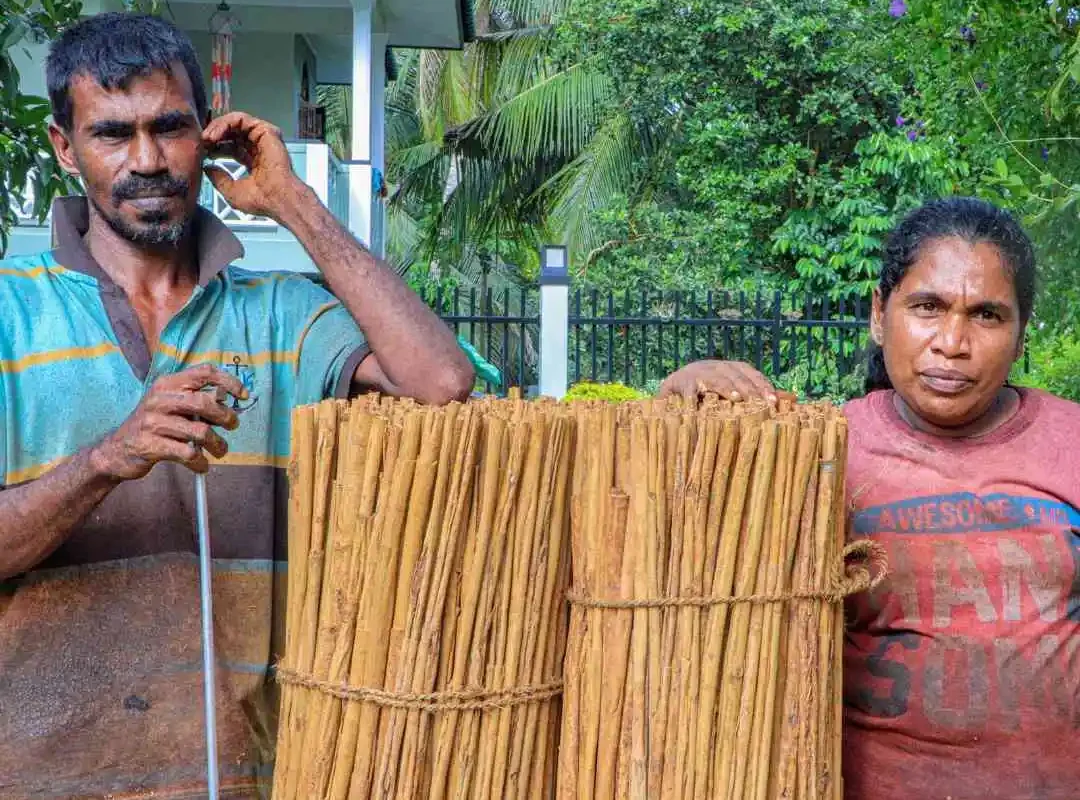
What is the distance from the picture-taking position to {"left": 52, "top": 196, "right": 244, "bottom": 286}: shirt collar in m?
2.39

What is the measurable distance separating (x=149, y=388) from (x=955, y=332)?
4.65 ft

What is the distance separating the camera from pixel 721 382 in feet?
7.43

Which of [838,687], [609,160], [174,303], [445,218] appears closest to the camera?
[838,687]

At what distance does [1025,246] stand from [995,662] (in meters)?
0.80

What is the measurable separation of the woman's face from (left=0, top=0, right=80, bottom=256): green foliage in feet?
8.64

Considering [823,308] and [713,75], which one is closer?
[823,308]

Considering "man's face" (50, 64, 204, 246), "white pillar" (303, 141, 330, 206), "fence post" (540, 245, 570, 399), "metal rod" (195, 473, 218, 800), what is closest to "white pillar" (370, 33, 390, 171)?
"white pillar" (303, 141, 330, 206)

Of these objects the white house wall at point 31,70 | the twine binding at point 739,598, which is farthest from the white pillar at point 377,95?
the twine binding at point 739,598

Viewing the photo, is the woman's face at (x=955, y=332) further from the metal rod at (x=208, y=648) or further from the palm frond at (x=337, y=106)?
the palm frond at (x=337, y=106)

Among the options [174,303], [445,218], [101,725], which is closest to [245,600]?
[101,725]

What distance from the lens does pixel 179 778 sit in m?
2.28

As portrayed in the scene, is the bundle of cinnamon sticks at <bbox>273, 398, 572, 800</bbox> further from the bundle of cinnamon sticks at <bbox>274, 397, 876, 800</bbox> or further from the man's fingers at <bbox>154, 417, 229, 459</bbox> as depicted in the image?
the man's fingers at <bbox>154, 417, 229, 459</bbox>

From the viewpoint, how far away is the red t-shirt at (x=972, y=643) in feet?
7.65

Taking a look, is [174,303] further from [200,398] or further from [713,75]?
[713,75]
